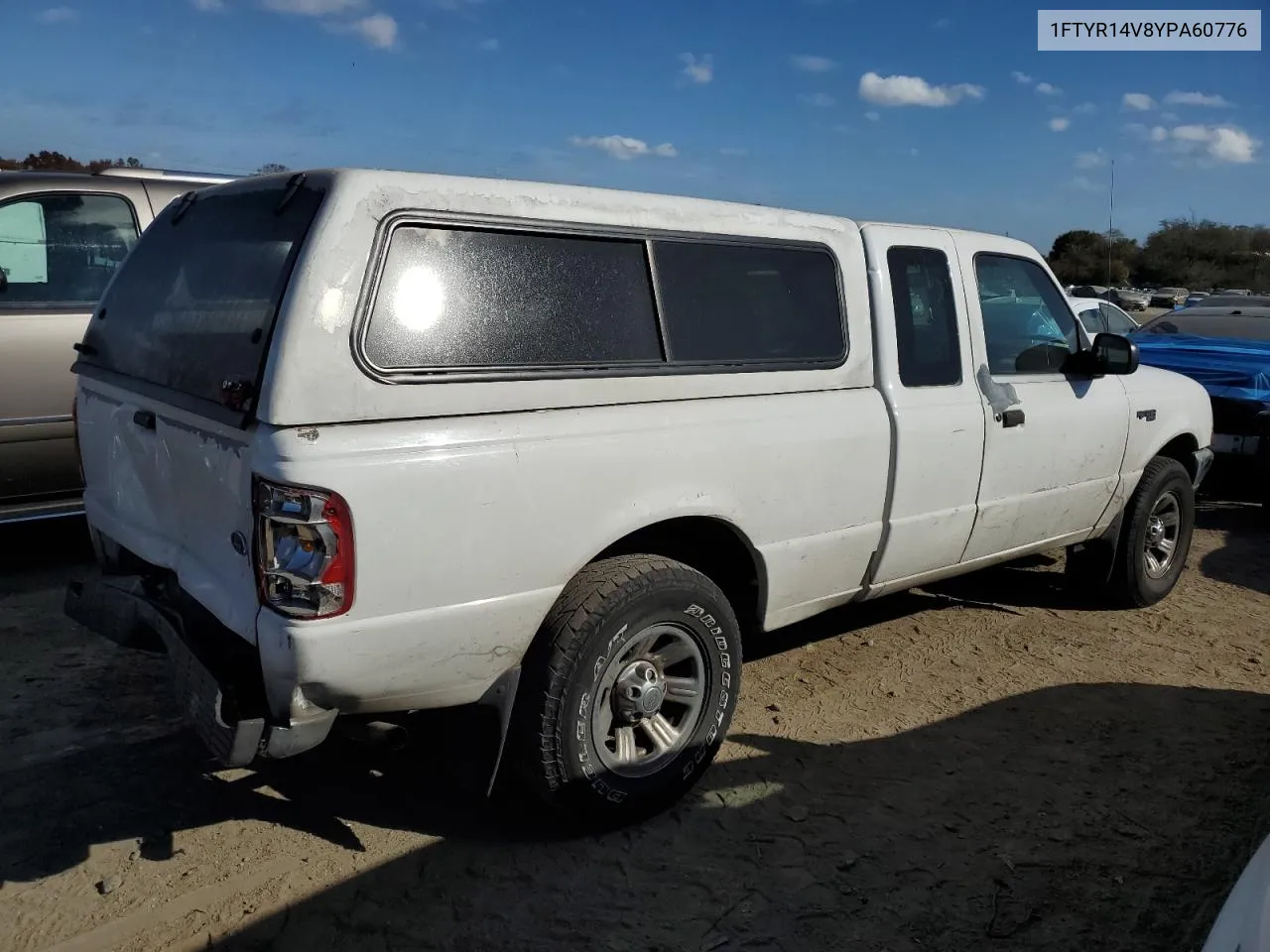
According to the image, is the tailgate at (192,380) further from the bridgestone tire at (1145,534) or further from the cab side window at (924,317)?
the bridgestone tire at (1145,534)

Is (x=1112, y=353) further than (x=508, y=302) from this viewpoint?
Yes

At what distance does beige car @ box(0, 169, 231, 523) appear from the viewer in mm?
5285

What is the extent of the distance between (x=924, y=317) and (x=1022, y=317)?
79cm

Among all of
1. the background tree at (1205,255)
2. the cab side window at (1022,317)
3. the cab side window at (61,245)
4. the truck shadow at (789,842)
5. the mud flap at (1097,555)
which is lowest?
the truck shadow at (789,842)

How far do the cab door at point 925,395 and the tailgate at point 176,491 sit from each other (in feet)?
7.89

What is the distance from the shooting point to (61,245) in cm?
559

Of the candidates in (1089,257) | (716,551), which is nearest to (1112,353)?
(716,551)

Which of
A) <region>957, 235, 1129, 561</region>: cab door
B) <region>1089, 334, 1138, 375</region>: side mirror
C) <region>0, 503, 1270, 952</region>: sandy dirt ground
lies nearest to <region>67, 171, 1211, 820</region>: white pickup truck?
<region>957, 235, 1129, 561</region>: cab door

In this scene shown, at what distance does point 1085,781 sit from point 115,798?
11.0ft

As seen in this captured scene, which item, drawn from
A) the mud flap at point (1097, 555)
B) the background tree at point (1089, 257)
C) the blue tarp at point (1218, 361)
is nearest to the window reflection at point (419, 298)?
the mud flap at point (1097, 555)

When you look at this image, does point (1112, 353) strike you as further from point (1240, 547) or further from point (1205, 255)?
point (1205, 255)

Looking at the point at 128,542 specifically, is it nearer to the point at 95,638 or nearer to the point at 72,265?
the point at 95,638

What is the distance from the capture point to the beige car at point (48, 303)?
529 centimetres

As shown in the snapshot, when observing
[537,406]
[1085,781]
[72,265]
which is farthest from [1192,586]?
[72,265]
